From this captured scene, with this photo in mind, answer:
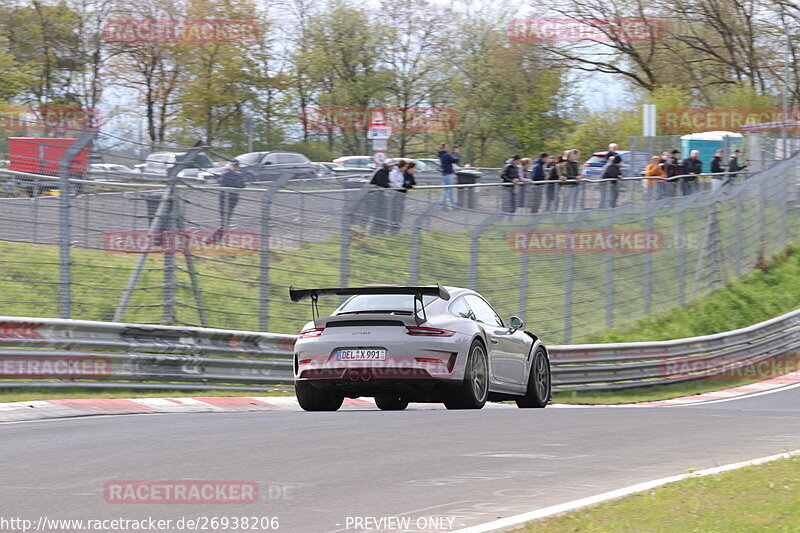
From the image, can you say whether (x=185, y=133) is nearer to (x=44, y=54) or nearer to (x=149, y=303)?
(x=44, y=54)

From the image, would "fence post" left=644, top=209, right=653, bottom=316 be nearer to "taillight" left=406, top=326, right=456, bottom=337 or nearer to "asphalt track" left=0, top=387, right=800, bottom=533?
"asphalt track" left=0, top=387, right=800, bottom=533

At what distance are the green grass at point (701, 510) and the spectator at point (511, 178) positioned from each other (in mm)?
13497

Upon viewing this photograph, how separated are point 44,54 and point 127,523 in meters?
52.6

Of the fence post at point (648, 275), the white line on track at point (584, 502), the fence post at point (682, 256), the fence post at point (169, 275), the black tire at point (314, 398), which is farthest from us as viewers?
the fence post at point (682, 256)

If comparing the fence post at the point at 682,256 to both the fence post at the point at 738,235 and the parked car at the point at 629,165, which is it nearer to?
the fence post at the point at 738,235

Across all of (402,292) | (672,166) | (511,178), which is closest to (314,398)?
(402,292)

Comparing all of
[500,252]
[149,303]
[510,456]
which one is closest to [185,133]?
[500,252]

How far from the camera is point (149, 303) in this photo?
48.3 feet

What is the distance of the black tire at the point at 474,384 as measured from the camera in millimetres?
12156

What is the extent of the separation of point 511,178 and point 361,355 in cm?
1389

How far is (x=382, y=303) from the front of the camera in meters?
12.4

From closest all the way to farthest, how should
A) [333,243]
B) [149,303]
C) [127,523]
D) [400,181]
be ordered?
[127,523] → [149,303] → [333,243] → [400,181]

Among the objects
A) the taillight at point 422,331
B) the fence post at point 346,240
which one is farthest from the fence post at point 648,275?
the taillight at point 422,331

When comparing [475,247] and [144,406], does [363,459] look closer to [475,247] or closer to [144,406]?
[144,406]
